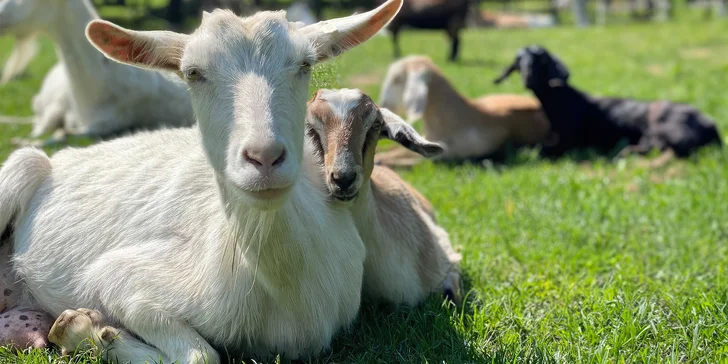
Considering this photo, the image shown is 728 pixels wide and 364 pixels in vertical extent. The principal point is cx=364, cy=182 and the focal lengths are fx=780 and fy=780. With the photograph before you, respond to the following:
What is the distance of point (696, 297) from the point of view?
3.95 m

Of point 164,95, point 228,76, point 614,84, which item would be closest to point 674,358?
point 228,76

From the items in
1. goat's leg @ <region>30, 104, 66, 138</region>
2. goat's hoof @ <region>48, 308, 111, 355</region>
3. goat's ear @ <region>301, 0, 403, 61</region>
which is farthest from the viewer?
goat's leg @ <region>30, 104, 66, 138</region>

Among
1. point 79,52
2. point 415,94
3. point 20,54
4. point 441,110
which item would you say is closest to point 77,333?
point 415,94

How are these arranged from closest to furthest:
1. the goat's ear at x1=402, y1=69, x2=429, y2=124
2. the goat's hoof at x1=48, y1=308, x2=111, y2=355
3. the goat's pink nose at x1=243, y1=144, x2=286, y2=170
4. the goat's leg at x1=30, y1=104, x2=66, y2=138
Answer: the goat's pink nose at x1=243, y1=144, x2=286, y2=170 < the goat's hoof at x1=48, y1=308, x2=111, y2=355 < the goat's ear at x1=402, y1=69, x2=429, y2=124 < the goat's leg at x1=30, y1=104, x2=66, y2=138

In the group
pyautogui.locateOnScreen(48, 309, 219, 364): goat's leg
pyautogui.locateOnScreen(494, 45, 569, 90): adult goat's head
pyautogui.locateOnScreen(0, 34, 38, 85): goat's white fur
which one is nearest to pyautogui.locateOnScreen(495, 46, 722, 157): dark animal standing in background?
pyautogui.locateOnScreen(494, 45, 569, 90): adult goat's head

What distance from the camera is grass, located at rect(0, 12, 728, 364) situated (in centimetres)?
349

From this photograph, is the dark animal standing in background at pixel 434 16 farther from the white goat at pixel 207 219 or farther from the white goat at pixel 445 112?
the white goat at pixel 207 219

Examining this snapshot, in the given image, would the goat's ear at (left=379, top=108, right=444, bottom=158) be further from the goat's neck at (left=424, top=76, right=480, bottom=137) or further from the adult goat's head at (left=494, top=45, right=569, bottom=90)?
the adult goat's head at (left=494, top=45, right=569, bottom=90)

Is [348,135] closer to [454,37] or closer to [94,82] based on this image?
[94,82]

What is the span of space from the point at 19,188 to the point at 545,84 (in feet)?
18.7

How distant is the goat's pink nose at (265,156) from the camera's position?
2.73m

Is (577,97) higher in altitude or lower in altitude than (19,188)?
lower

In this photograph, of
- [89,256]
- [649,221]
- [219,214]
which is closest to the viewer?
[219,214]

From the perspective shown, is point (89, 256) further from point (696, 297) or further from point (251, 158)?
point (696, 297)
